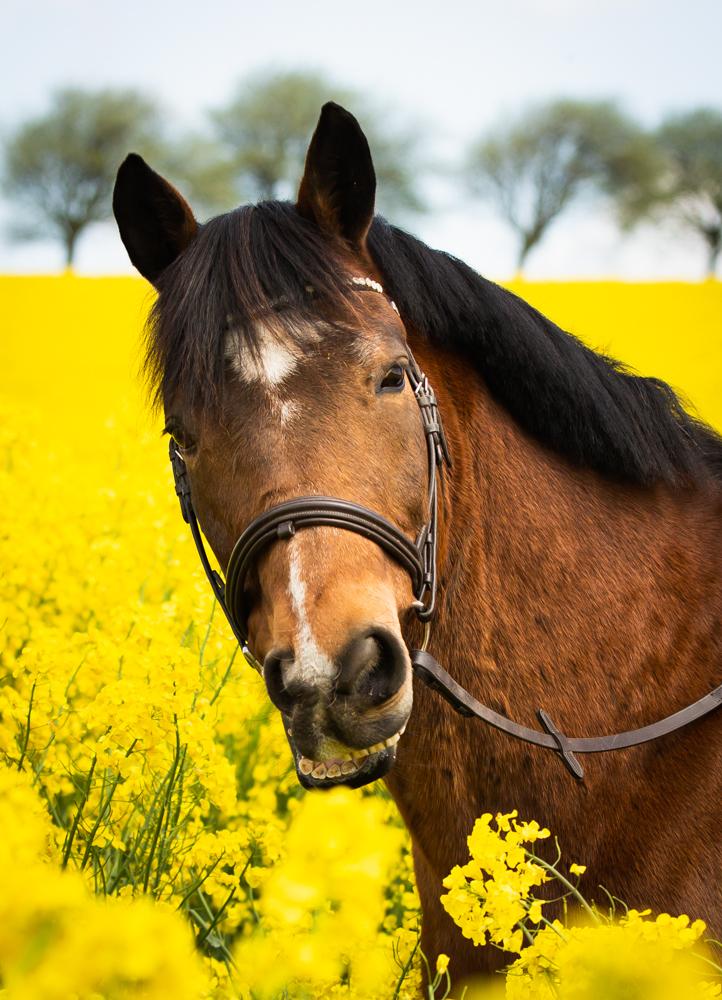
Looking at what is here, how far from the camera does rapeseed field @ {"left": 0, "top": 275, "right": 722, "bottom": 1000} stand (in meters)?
1.24

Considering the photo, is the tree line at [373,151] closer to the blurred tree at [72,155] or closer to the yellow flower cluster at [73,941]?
the blurred tree at [72,155]

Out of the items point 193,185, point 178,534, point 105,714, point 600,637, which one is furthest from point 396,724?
point 193,185

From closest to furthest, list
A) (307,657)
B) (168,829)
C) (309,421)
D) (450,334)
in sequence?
(307,657) → (309,421) → (450,334) → (168,829)

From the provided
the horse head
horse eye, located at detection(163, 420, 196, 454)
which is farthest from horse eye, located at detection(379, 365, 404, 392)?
horse eye, located at detection(163, 420, 196, 454)

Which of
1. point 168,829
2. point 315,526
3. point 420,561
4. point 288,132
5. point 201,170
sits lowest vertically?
point 168,829

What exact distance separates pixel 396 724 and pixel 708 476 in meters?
1.56

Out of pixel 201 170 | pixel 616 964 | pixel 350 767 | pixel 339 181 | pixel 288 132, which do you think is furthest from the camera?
pixel 288 132

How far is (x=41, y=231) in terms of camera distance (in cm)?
3803

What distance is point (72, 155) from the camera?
1591 inches

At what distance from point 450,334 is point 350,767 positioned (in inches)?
52.7

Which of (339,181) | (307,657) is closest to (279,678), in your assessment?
(307,657)

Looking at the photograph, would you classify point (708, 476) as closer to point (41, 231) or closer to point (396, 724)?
point (396, 724)

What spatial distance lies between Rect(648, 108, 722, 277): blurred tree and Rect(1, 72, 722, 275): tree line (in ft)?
0.18

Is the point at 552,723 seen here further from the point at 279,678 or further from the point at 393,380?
the point at 393,380
